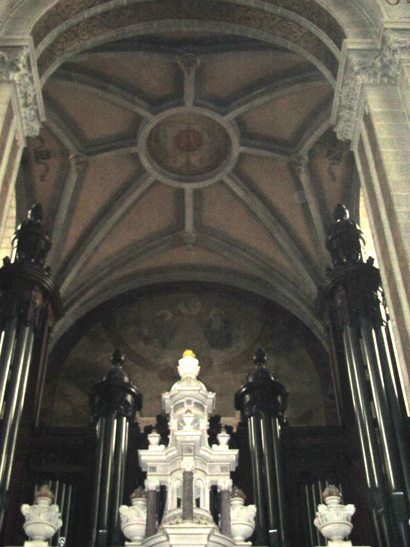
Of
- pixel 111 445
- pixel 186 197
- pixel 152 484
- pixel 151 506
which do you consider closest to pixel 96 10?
pixel 111 445

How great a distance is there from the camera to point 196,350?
16.3 m

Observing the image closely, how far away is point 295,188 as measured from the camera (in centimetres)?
1609

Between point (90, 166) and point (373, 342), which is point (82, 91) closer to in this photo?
point (90, 166)

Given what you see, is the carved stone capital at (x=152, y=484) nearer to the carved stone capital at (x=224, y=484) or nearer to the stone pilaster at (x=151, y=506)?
the stone pilaster at (x=151, y=506)

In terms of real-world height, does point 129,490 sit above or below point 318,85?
below

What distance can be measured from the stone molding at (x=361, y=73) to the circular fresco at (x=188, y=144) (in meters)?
6.18

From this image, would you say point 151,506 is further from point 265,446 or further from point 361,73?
point 361,73

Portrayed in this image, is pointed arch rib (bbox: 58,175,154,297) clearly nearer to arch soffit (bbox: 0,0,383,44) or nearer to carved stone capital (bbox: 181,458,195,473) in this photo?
arch soffit (bbox: 0,0,383,44)

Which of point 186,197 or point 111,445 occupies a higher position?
point 186,197

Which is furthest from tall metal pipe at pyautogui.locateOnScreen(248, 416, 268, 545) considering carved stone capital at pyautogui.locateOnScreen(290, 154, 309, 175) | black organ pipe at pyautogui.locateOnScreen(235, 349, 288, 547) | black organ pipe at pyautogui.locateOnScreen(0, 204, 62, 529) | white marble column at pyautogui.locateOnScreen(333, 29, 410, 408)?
carved stone capital at pyautogui.locateOnScreen(290, 154, 309, 175)

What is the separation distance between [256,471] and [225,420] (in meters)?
3.78

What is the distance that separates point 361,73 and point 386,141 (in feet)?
3.60

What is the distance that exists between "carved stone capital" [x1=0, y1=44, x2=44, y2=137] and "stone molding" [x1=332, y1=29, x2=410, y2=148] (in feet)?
11.3

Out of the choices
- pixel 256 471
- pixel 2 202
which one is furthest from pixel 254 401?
pixel 2 202
